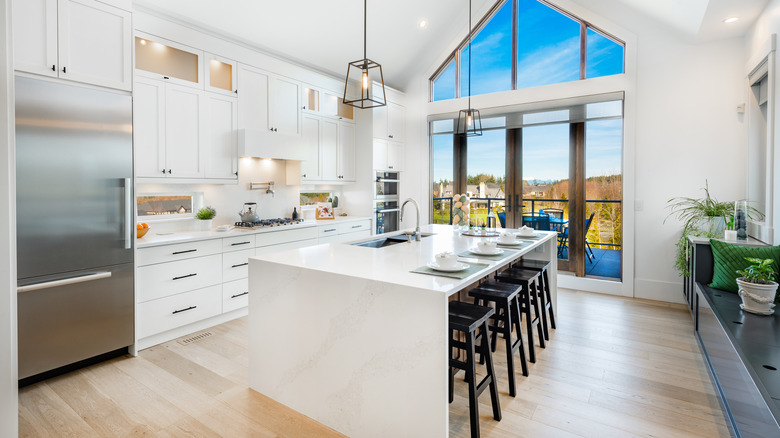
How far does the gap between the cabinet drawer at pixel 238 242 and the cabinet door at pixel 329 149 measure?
5.29ft

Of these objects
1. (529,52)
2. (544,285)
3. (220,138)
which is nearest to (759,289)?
(544,285)

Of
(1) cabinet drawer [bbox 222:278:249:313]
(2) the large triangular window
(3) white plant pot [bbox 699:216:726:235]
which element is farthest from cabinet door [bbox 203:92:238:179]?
(3) white plant pot [bbox 699:216:726:235]

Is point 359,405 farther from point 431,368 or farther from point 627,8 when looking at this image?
point 627,8

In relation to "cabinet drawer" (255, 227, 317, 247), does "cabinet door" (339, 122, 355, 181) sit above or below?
above

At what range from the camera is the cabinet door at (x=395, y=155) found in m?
6.00

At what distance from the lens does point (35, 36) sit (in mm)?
2527

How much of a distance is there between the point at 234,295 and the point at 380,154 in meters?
2.95

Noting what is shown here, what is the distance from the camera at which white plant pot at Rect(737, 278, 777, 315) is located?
239 cm

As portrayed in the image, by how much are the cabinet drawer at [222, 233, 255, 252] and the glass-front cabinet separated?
155 cm

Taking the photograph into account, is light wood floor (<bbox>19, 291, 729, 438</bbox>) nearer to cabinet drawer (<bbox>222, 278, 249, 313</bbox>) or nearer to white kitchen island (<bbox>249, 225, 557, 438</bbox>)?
white kitchen island (<bbox>249, 225, 557, 438</bbox>)

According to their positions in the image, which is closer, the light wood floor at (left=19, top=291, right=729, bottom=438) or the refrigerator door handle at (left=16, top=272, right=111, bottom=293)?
the light wood floor at (left=19, top=291, right=729, bottom=438)

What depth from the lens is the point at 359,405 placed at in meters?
2.02

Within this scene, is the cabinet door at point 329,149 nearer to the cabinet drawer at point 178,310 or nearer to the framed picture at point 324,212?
the framed picture at point 324,212

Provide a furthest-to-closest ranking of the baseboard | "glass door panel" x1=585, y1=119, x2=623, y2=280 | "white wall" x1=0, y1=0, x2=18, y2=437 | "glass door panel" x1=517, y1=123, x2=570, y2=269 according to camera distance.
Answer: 1. "glass door panel" x1=517, y1=123, x2=570, y2=269
2. "glass door panel" x1=585, y1=119, x2=623, y2=280
3. the baseboard
4. "white wall" x1=0, y1=0, x2=18, y2=437
